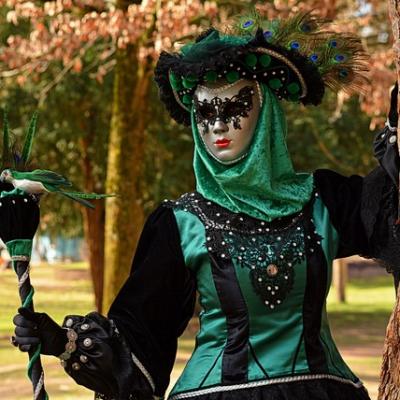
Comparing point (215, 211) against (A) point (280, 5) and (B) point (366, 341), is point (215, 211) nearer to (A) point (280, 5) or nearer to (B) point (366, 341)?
(A) point (280, 5)

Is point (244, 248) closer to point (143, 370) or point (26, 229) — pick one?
point (143, 370)

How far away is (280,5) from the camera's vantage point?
32.4 ft

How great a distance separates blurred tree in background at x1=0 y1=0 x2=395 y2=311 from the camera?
10352 millimetres

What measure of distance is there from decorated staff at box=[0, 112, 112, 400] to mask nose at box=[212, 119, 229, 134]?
51 centimetres

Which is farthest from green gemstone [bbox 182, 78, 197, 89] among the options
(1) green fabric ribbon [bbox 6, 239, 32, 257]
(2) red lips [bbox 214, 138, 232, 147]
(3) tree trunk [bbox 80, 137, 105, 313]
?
(3) tree trunk [bbox 80, 137, 105, 313]

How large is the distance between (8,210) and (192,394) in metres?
0.81

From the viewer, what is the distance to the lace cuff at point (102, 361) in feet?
10.8

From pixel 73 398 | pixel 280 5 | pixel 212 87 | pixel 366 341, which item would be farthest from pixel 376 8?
pixel 212 87

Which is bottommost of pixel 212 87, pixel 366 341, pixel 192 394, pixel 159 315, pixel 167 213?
pixel 366 341

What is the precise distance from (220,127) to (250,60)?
24cm

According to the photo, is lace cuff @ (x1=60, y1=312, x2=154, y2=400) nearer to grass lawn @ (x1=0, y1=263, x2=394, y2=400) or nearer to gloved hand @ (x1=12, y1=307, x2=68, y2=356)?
gloved hand @ (x1=12, y1=307, x2=68, y2=356)

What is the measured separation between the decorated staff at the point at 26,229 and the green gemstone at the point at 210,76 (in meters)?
0.58

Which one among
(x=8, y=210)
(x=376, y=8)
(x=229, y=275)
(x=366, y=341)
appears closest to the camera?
(x=8, y=210)

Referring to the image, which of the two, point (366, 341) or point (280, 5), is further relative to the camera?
point (366, 341)
